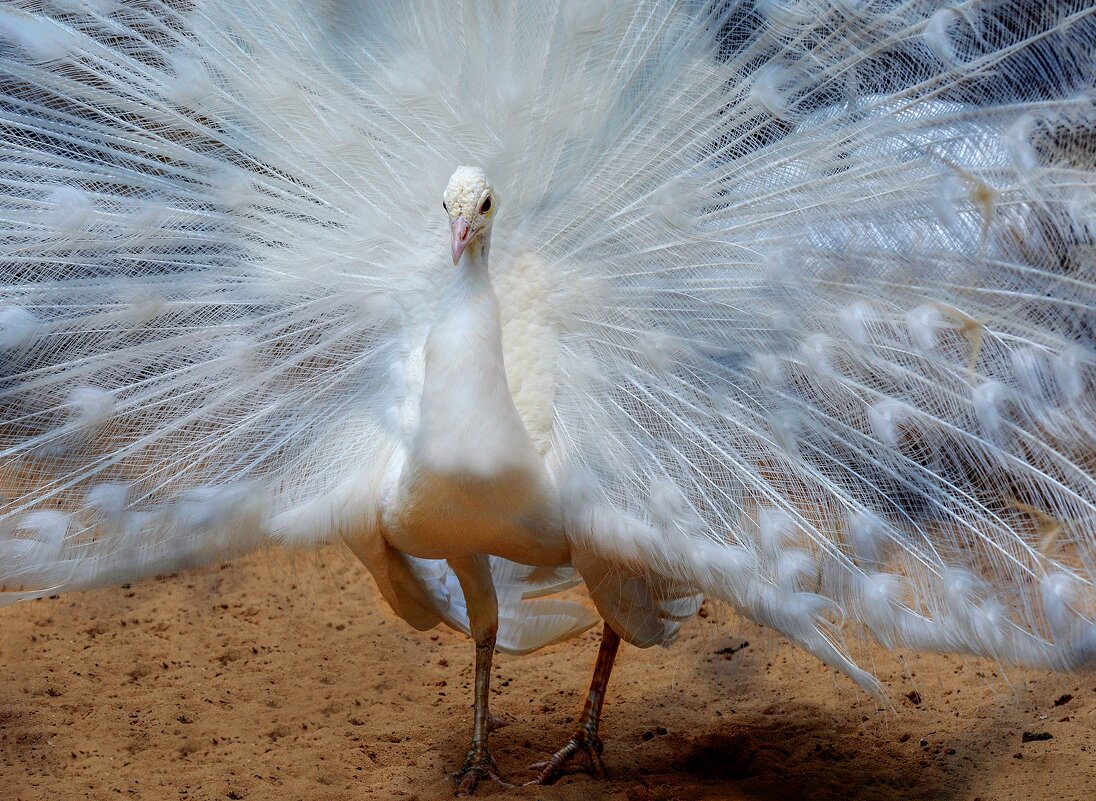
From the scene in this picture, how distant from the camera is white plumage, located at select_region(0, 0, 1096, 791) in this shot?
3.17 m

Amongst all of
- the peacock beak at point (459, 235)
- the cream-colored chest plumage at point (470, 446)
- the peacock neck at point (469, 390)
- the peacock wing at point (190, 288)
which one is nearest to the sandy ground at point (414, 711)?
the peacock wing at point (190, 288)

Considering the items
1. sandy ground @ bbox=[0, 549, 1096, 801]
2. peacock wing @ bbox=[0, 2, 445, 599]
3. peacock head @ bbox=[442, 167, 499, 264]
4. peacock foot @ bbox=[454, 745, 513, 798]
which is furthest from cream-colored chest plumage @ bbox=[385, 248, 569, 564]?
peacock foot @ bbox=[454, 745, 513, 798]

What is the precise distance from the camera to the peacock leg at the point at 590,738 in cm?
416

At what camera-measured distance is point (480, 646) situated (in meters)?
4.27

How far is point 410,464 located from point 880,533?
1.29m

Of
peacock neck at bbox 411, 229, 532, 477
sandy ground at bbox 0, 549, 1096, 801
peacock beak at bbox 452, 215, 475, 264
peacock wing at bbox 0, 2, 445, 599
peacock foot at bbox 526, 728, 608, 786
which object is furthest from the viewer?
peacock foot at bbox 526, 728, 608, 786

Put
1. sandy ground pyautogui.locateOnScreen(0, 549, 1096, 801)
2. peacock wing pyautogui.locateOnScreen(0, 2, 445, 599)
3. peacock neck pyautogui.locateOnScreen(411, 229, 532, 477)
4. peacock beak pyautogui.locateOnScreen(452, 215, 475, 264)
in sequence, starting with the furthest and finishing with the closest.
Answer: sandy ground pyautogui.locateOnScreen(0, 549, 1096, 801)
peacock wing pyautogui.locateOnScreen(0, 2, 445, 599)
peacock neck pyautogui.locateOnScreen(411, 229, 532, 477)
peacock beak pyautogui.locateOnScreen(452, 215, 475, 264)

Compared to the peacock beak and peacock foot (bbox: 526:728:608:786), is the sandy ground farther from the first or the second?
the peacock beak

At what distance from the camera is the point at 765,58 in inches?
137

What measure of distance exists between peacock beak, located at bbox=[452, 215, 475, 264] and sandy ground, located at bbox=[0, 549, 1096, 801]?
1.18 meters

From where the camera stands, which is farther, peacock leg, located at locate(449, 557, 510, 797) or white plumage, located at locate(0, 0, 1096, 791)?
peacock leg, located at locate(449, 557, 510, 797)

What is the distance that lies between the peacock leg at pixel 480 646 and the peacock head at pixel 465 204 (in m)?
1.27

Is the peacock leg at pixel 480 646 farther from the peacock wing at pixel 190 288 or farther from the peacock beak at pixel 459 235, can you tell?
the peacock beak at pixel 459 235

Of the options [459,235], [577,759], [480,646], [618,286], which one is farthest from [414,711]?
[459,235]
